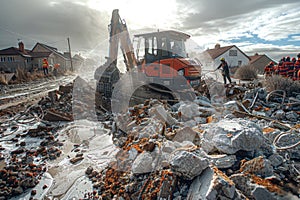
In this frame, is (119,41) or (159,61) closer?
(159,61)

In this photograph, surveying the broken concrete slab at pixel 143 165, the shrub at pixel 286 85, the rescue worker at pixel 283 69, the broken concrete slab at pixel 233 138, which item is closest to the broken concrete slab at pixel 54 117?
the broken concrete slab at pixel 143 165

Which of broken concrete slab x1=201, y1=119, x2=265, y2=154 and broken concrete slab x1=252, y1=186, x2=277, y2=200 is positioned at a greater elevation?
broken concrete slab x1=201, y1=119, x2=265, y2=154

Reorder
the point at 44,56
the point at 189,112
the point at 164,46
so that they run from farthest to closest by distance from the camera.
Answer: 1. the point at 44,56
2. the point at 164,46
3. the point at 189,112

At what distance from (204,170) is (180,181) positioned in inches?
13.1

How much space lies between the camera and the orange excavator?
21.1 feet

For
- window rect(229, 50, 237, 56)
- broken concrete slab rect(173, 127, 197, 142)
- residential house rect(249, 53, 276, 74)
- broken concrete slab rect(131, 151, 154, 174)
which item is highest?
window rect(229, 50, 237, 56)

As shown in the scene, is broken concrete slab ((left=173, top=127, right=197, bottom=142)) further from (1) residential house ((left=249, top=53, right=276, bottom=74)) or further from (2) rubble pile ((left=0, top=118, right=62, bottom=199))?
(1) residential house ((left=249, top=53, right=276, bottom=74))

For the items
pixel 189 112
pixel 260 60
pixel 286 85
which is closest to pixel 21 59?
pixel 189 112

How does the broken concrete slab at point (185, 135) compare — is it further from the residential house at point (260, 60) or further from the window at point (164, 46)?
the residential house at point (260, 60)

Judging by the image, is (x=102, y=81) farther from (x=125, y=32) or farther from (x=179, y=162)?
(x=179, y=162)

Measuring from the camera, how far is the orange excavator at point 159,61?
645 cm

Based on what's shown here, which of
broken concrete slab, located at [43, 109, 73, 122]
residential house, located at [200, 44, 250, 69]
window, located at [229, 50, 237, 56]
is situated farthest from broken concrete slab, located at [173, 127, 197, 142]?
window, located at [229, 50, 237, 56]

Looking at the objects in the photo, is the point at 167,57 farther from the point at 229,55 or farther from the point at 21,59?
the point at 21,59

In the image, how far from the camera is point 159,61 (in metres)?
6.62
